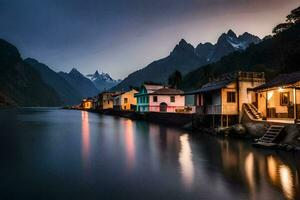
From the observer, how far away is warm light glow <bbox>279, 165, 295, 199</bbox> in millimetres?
12284

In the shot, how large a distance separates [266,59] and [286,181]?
115466 mm

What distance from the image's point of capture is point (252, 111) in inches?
1265

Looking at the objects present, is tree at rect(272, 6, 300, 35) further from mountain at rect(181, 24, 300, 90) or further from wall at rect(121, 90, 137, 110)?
wall at rect(121, 90, 137, 110)

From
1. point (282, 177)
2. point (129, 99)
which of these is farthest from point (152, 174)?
point (129, 99)

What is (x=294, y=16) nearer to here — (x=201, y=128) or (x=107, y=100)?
(x=201, y=128)

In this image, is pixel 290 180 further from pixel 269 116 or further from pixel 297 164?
pixel 269 116

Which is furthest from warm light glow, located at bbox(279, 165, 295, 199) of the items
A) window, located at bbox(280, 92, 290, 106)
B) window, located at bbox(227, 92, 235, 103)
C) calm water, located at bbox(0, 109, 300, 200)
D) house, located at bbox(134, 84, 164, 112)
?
house, located at bbox(134, 84, 164, 112)

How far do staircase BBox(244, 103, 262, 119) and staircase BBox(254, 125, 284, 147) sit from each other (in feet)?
22.4

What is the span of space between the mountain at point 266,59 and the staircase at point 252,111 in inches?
840

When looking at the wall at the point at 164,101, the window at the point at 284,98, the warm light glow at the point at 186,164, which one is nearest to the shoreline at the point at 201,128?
the wall at the point at 164,101

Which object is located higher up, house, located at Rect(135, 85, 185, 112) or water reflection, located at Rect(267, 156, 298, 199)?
house, located at Rect(135, 85, 185, 112)

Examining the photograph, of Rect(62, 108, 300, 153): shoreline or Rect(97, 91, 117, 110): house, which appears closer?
Rect(62, 108, 300, 153): shoreline

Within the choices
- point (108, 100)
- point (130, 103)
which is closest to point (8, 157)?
point (130, 103)

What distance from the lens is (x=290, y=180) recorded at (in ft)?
46.8
